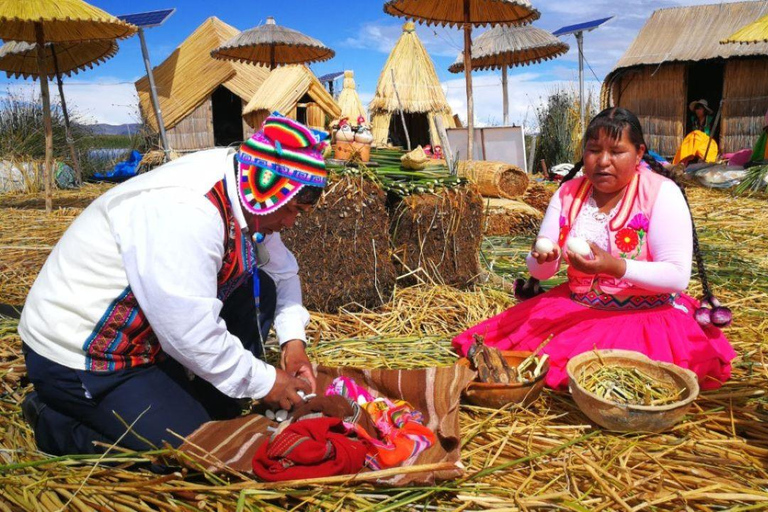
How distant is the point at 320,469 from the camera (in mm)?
1663

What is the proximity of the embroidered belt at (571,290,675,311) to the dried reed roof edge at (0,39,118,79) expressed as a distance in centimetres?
899

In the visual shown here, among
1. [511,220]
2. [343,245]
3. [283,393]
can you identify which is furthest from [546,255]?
[511,220]

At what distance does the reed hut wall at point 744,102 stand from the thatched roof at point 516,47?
438cm

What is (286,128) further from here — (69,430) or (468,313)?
(468,313)

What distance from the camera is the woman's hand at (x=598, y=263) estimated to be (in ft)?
7.00

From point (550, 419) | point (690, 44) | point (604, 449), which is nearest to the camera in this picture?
point (604, 449)

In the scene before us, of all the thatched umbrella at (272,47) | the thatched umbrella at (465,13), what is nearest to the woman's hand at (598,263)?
the thatched umbrella at (465,13)

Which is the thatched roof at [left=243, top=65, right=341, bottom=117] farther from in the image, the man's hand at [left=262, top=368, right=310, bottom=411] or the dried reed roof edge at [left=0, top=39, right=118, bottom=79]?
the man's hand at [left=262, top=368, right=310, bottom=411]

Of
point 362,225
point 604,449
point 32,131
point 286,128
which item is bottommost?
point 604,449

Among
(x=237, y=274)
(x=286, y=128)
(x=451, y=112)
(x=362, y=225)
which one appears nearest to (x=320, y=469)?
(x=237, y=274)

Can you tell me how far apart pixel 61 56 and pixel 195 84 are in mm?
4500

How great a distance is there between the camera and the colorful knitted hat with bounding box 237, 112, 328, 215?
5.59ft

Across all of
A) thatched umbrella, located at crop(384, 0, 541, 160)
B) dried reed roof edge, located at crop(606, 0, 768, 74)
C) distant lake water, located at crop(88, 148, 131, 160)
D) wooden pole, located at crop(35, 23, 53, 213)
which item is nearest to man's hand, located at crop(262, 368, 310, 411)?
thatched umbrella, located at crop(384, 0, 541, 160)

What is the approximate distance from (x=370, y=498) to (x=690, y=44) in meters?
13.0
